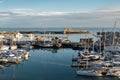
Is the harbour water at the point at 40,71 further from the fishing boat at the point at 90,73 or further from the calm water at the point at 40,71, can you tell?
the fishing boat at the point at 90,73

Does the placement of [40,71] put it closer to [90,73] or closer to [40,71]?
[40,71]

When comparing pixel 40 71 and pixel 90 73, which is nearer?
pixel 90 73

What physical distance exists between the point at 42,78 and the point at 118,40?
84.6ft

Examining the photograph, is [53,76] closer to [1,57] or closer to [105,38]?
[1,57]

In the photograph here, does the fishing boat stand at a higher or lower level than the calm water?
higher

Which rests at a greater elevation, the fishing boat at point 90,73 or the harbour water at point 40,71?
the fishing boat at point 90,73

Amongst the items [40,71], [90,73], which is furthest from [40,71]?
[90,73]

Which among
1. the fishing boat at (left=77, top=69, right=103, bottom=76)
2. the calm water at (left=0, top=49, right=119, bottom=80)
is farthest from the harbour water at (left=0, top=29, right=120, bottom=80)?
the fishing boat at (left=77, top=69, right=103, bottom=76)

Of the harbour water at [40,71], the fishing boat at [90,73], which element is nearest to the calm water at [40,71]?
the harbour water at [40,71]

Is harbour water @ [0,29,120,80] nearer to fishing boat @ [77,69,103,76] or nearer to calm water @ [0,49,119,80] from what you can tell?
calm water @ [0,49,119,80]

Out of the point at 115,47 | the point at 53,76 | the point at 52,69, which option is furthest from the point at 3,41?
the point at 53,76

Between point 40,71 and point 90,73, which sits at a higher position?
point 90,73

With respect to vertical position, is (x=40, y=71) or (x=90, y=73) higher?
(x=90, y=73)

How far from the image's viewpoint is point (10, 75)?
28531mm
